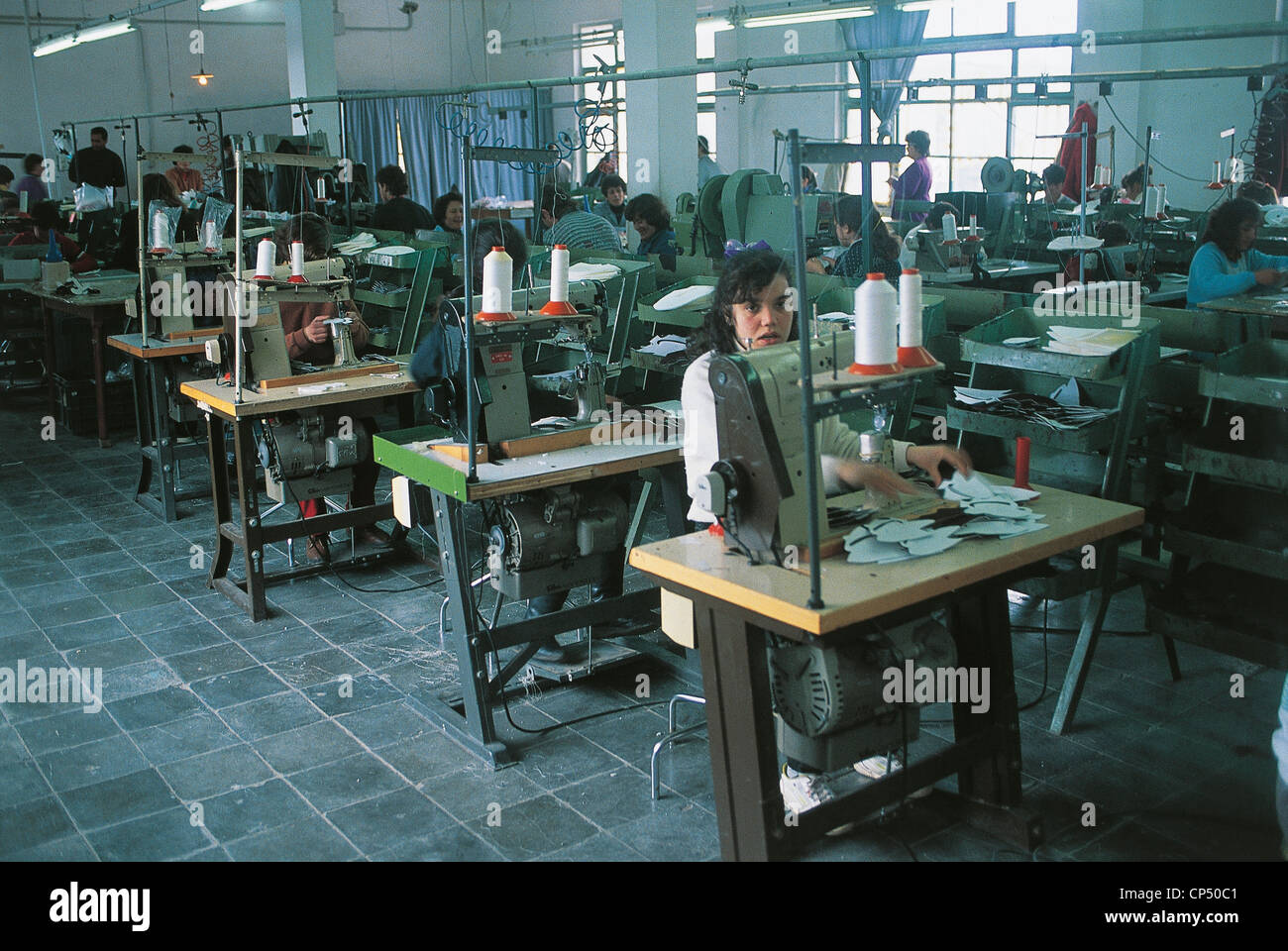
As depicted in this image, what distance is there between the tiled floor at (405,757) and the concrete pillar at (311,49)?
739 cm

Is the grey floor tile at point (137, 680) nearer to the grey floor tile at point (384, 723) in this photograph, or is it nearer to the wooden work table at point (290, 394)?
the grey floor tile at point (384, 723)

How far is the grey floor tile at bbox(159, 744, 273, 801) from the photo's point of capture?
3008 millimetres

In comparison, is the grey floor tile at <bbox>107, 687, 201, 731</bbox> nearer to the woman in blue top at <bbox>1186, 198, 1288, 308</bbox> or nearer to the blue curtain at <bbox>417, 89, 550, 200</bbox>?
the woman in blue top at <bbox>1186, 198, 1288, 308</bbox>

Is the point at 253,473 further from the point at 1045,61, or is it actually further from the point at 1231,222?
the point at 1045,61

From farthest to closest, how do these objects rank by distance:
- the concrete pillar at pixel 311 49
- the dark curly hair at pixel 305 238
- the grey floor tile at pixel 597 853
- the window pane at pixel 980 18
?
the window pane at pixel 980 18 < the concrete pillar at pixel 311 49 < the dark curly hair at pixel 305 238 < the grey floor tile at pixel 597 853

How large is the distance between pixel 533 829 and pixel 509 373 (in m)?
1.16

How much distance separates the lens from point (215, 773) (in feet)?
10.1

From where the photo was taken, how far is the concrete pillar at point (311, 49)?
10508 millimetres

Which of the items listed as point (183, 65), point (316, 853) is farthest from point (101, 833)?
point (183, 65)

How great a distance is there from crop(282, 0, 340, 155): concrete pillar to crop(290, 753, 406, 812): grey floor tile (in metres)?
8.37

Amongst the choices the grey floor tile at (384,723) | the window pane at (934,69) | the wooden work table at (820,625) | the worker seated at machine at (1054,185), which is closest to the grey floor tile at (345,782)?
the grey floor tile at (384,723)

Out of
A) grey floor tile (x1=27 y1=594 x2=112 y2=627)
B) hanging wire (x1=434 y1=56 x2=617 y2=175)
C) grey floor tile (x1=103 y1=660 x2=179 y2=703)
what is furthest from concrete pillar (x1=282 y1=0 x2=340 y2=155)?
grey floor tile (x1=103 y1=660 x2=179 y2=703)

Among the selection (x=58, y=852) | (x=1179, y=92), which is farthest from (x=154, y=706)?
(x=1179, y=92)
